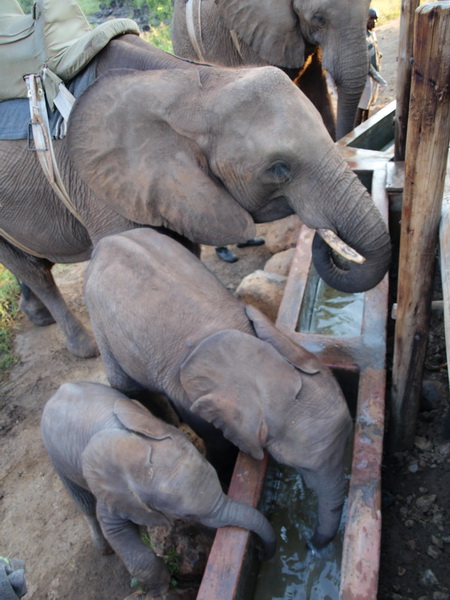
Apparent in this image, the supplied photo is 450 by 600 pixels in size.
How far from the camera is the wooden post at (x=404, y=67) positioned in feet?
12.4

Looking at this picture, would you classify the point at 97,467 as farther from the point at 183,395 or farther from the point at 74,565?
the point at 74,565

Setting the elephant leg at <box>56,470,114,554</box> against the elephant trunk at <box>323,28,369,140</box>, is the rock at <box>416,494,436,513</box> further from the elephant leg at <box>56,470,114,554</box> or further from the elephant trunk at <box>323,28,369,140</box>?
the elephant trunk at <box>323,28,369,140</box>

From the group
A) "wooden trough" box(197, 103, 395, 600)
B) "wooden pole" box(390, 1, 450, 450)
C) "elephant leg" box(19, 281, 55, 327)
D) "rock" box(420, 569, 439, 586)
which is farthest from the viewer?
"elephant leg" box(19, 281, 55, 327)

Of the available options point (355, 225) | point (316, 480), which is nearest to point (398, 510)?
point (316, 480)

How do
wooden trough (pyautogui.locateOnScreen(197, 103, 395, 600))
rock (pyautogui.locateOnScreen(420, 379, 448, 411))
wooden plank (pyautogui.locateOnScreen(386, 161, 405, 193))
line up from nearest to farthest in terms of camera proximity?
wooden trough (pyautogui.locateOnScreen(197, 103, 395, 600)) → rock (pyautogui.locateOnScreen(420, 379, 448, 411)) → wooden plank (pyautogui.locateOnScreen(386, 161, 405, 193))

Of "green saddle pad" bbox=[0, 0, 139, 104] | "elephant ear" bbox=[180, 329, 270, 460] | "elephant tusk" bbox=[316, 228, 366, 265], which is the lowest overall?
"elephant ear" bbox=[180, 329, 270, 460]

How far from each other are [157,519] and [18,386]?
2.43m

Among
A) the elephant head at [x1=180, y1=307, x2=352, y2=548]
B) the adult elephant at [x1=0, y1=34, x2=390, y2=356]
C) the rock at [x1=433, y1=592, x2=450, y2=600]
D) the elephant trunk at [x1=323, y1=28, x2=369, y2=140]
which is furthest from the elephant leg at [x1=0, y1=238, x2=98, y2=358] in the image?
the rock at [x1=433, y1=592, x2=450, y2=600]

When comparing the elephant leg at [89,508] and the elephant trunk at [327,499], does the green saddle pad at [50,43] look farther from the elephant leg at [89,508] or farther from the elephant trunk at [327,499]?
the elephant trunk at [327,499]

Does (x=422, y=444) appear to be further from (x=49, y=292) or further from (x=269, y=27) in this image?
(x=269, y=27)

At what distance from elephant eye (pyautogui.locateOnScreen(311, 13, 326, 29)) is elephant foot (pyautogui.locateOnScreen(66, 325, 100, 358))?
293 cm

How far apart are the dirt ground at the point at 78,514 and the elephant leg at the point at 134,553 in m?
0.40

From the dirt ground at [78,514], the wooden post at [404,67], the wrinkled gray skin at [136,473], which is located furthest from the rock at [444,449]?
the wooden post at [404,67]

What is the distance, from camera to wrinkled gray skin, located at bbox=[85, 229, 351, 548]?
2.34m
